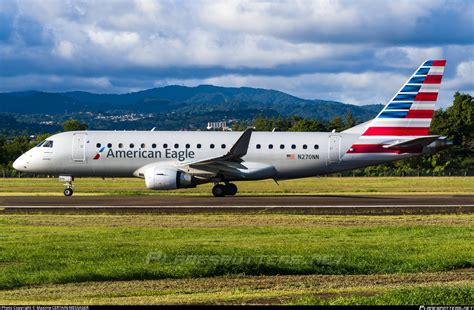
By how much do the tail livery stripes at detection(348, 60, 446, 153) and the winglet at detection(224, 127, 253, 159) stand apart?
19.6ft

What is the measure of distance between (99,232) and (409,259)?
32.6ft

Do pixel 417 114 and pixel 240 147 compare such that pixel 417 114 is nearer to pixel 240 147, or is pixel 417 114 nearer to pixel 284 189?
pixel 240 147

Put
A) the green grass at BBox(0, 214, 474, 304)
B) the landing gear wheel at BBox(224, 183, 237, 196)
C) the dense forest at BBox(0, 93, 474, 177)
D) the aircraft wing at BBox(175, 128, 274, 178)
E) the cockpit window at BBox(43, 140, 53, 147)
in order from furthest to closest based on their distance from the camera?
the dense forest at BBox(0, 93, 474, 177)
the cockpit window at BBox(43, 140, 53, 147)
the landing gear wheel at BBox(224, 183, 237, 196)
the aircraft wing at BBox(175, 128, 274, 178)
the green grass at BBox(0, 214, 474, 304)

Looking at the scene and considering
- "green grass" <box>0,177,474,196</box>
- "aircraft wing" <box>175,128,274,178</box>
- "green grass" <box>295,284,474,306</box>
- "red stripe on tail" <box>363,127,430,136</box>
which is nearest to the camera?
"green grass" <box>295,284,474,306</box>

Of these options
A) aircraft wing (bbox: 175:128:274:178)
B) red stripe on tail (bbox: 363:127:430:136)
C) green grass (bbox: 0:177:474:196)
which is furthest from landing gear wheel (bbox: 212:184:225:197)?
red stripe on tail (bbox: 363:127:430:136)

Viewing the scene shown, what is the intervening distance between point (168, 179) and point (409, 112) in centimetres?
1338

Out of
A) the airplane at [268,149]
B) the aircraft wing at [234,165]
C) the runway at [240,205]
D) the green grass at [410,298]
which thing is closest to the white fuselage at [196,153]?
the airplane at [268,149]

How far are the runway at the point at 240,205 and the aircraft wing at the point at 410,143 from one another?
2.84 meters

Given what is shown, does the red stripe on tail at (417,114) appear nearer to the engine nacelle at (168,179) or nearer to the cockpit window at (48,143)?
the engine nacelle at (168,179)

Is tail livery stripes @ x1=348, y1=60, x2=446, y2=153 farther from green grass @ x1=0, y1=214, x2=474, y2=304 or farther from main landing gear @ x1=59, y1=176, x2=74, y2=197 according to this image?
main landing gear @ x1=59, y1=176, x2=74, y2=197

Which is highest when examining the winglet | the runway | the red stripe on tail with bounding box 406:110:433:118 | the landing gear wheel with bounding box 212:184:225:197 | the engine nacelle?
the red stripe on tail with bounding box 406:110:433:118

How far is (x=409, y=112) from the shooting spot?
4353cm

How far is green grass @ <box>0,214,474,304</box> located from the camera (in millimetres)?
14398

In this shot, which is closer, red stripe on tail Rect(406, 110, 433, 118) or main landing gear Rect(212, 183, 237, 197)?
main landing gear Rect(212, 183, 237, 197)
